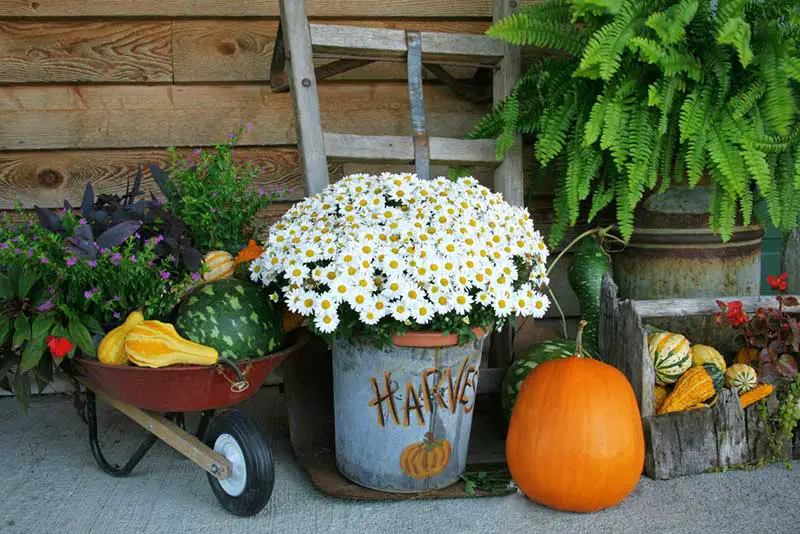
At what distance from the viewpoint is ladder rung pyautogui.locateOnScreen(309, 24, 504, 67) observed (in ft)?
8.40

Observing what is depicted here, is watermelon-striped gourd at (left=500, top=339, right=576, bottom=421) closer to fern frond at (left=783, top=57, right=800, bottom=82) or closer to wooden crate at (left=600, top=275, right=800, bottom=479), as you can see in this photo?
wooden crate at (left=600, top=275, right=800, bottom=479)

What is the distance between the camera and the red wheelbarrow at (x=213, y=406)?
1.86 meters

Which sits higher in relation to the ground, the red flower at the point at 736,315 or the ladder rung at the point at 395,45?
the ladder rung at the point at 395,45

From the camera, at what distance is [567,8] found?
2.48 metres

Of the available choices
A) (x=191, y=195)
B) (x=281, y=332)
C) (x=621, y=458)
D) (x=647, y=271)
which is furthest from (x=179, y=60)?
(x=621, y=458)

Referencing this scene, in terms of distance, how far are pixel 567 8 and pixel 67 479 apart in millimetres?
2169

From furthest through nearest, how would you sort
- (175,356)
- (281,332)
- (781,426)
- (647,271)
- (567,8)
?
(647,271) < (567,8) < (781,426) < (281,332) < (175,356)

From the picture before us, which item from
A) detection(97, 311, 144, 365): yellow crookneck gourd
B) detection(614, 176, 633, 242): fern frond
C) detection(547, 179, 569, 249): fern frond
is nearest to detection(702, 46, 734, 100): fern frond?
detection(614, 176, 633, 242): fern frond

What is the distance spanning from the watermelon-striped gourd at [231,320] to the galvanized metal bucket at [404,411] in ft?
0.67

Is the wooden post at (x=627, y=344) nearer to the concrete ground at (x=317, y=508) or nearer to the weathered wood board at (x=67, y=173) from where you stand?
the concrete ground at (x=317, y=508)

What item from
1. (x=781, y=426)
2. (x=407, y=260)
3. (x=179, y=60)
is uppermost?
(x=179, y=60)

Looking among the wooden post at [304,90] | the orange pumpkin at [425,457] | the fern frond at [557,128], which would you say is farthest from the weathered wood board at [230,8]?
the orange pumpkin at [425,457]

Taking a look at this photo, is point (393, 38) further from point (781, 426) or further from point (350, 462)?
point (781, 426)

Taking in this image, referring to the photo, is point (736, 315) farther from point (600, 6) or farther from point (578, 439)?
point (600, 6)
